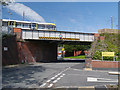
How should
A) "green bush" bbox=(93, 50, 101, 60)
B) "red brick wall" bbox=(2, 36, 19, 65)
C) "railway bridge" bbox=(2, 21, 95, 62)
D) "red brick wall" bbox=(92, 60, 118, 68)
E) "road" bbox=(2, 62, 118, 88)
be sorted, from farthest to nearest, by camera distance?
"railway bridge" bbox=(2, 21, 95, 62) → "red brick wall" bbox=(2, 36, 19, 65) → "green bush" bbox=(93, 50, 101, 60) → "red brick wall" bbox=(92, 60, 118, 68) → "road" bbox=(2, 62, 118, 88)

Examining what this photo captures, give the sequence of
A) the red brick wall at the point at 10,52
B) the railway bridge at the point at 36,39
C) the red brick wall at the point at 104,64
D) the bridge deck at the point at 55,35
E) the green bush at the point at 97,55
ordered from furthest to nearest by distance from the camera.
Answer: the bridge deck at the point at 55,35 < the railway bridge at the point at 36,39 < the red brick wall at the point at 10,52 < the green bush at the point at 97,55 < the red brick wall at the point at 104,64

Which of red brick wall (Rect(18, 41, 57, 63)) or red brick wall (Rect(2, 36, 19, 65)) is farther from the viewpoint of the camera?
red brick wall (Rect(18, 41, 57, 63))

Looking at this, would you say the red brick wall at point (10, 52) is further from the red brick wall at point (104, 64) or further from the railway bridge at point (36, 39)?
the red brick wall at point (104, 64)

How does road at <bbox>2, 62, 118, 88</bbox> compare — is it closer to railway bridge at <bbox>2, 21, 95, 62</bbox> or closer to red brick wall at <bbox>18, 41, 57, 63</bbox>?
red brick wall at <bbox>18, 41, 57, 63</bbox>

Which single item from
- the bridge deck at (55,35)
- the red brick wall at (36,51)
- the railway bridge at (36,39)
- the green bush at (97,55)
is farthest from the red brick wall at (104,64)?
the red brick wall at (36,51)

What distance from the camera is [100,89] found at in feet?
22.0

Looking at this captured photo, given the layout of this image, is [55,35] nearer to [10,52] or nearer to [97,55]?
[10,52]

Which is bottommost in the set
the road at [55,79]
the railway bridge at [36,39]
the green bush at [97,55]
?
the road at [55,79]

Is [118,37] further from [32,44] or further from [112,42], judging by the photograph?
[32,44]

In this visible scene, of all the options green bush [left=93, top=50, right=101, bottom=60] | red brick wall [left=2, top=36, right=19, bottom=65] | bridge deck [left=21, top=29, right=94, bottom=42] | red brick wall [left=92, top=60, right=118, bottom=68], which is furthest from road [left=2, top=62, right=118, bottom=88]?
bridge deck [left=21, top=29, right=94, bottom=42]

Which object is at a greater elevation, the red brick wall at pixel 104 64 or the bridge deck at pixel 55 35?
the bridge deck at pixel 55 35

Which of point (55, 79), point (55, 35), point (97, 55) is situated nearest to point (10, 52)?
point (55, 35)

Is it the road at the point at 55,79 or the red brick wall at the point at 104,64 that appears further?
the red brick wall at the point at 104,64

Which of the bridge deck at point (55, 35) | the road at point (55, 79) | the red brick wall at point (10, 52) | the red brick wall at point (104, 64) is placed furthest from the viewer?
the bridge deck at point (55, 35)
